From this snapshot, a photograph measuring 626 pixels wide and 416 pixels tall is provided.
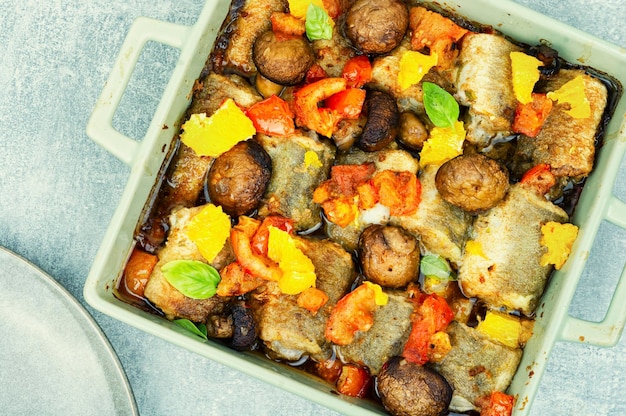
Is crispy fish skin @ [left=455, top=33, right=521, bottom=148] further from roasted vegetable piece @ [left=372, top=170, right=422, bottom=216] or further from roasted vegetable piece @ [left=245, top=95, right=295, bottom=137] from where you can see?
roasted vegetable piece @ [left=245, top=95, right=295, bottom=137]

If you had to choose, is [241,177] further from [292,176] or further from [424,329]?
[424,329]

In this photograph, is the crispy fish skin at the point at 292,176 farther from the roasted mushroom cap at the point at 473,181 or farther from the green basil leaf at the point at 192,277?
the roasted mushroom cap at the point at 473,181

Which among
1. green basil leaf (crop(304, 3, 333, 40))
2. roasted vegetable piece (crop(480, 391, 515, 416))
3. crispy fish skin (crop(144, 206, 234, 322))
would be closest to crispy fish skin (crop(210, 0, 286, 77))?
green basil leaf (crop(304, 3, 333, 40))

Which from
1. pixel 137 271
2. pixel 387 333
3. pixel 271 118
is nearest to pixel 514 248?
pixel 387 333

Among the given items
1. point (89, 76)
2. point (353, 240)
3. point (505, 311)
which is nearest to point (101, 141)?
point (89, 76)

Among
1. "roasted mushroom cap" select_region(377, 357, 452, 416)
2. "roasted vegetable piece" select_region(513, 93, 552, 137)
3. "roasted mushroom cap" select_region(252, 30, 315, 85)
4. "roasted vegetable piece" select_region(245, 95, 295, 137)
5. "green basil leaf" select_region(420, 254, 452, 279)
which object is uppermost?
"roasted vegetable piece" select_region(513, 93, 552, 137)

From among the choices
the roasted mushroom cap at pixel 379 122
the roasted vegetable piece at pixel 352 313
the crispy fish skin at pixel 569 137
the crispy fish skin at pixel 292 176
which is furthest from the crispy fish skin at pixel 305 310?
the crispy fish skin at pixel 569 137

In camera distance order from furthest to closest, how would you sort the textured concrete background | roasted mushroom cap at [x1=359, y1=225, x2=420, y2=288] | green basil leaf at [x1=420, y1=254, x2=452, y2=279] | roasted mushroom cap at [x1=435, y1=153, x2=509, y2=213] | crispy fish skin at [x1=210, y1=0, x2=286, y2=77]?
the textured concrete background, crispy fish skin at [x1=210, y1=0, x2=286, y2=77], green basil leaf at [x1=420, y1=254, x2=452, y2=279], roasted mushroom cap at [x1=359, y1=225, x2=420, y2=288], roasted mushroom cap at [x1=435, y1=153, x2=509, y2=213]
